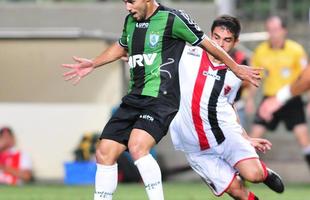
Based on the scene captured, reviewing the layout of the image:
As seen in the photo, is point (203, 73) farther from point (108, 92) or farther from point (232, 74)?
point (108, 92)

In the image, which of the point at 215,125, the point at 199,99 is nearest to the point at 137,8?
the point at 199,99

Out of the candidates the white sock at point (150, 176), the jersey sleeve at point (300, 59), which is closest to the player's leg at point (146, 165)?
the white sock at point (150, 176)

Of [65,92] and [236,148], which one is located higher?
[236,148]

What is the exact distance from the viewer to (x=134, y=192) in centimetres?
1395

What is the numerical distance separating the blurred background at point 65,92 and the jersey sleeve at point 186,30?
326 inches

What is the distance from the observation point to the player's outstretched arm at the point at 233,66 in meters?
8.95

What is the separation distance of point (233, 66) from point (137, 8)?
89 centimetres

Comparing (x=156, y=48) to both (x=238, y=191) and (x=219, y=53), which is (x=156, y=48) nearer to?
(x=219, y=53)

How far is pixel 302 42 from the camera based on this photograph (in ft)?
62.0

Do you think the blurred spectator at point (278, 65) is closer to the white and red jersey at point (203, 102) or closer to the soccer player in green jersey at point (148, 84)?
the white and red jersey at point (203, 102)

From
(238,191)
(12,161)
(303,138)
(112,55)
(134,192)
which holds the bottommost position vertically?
(12,161)

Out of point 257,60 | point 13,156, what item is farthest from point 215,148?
point 13,156

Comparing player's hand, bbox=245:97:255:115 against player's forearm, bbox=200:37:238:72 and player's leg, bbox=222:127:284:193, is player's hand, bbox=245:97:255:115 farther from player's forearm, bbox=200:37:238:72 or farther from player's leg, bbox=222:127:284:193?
player's forearm, bbox=200:37:238:72

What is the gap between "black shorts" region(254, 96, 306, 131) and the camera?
616 inches
